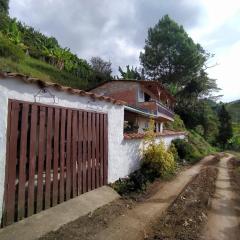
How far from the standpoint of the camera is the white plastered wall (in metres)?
5.95

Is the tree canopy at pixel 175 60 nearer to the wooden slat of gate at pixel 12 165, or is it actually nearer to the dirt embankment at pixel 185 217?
the dirt embankment at pixel 185 217

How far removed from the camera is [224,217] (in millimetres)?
8117

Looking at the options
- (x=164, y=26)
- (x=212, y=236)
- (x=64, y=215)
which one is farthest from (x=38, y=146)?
(x=164, y=26)

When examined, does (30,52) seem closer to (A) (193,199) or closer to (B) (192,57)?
(B) (192,57)

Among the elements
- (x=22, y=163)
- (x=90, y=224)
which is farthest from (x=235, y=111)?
(x=22, y=163)

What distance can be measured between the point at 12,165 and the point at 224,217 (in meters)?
5.65

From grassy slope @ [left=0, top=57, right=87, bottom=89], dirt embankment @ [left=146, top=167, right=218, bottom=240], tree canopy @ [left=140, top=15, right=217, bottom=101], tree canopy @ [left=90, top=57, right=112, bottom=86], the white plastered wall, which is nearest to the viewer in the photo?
the white plastered wall

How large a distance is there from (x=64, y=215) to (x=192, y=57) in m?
42.9

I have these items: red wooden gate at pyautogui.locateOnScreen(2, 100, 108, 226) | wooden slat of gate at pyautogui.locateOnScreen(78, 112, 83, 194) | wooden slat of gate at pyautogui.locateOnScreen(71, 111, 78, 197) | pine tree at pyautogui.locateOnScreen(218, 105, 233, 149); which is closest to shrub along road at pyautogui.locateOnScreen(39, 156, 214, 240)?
red wooden gate at pyautogui.locateOnScreen(2, 100, 108, 226)

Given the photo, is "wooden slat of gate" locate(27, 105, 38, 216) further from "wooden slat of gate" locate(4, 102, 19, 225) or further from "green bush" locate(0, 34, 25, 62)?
"green bush" locate(0, 34, 25, 62)

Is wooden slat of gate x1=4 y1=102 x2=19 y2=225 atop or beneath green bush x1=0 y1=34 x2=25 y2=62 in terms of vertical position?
beneath

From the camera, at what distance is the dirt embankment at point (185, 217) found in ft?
21.4

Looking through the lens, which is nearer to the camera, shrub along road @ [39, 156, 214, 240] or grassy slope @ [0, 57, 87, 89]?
shrub along road @ [39, 156, 214, 240]

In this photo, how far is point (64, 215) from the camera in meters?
7.12
